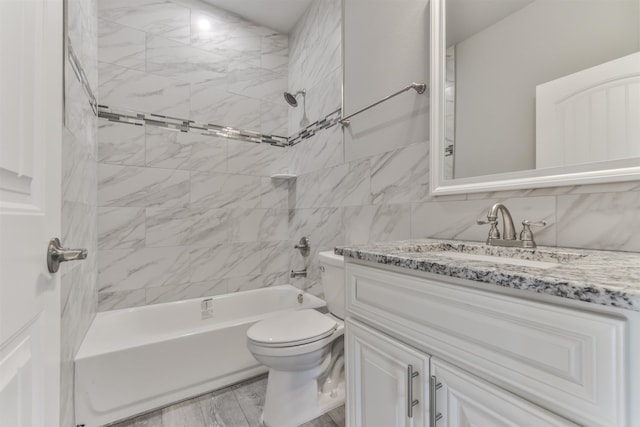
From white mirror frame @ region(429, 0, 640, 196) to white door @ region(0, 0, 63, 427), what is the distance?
1.29m

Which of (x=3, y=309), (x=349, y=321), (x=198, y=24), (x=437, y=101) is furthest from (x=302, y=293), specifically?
(x=198, y=24)

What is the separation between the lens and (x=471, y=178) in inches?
45.6

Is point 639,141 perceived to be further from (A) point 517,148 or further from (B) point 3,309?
A: (B) point 3,309

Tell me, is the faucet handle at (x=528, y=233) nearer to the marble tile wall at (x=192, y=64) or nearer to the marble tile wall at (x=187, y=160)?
the marble tile wall at (x=187, y=160)

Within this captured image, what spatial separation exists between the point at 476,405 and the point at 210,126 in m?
2.32

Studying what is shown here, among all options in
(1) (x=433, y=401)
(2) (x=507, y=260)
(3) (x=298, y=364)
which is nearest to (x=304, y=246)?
(3) (x=298, y=364)

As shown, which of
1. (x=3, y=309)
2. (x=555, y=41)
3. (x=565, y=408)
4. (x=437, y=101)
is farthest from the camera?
(x=437, y=101)

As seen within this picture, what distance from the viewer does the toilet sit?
4.25 ft

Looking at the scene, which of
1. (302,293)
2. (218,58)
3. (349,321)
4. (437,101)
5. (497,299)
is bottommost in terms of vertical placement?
(302,293)

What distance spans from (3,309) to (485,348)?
0.82 metres

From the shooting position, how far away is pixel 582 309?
0.47m

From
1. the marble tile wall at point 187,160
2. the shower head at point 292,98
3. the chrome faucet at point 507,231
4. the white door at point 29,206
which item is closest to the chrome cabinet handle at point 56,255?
the white door at point 29,206

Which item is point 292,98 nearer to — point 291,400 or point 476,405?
point 291,400

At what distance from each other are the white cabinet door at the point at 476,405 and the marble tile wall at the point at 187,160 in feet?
6.34
